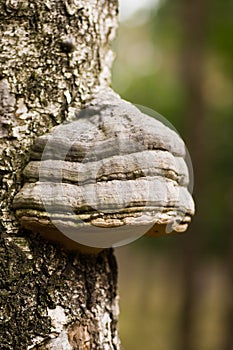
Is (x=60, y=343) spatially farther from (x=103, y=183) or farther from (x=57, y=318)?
(x=103, y=183)

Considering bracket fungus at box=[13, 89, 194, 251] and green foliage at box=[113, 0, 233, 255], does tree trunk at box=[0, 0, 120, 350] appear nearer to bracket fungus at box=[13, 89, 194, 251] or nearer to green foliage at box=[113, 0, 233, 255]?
bracket fungus at box=[13, 89, 194, 251]

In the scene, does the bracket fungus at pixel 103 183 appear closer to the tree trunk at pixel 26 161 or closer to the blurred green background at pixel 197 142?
the tree trunk at pixel 26 161

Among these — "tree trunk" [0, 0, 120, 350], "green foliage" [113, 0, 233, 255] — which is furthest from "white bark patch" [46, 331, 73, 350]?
"green foliage" [113, 0, 233, 255]

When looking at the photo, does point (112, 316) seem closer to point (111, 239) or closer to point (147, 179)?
point (111, 239)

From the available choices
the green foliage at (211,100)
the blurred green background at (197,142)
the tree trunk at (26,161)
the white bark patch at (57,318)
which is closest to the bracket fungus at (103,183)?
the tree trunk at (26,161)

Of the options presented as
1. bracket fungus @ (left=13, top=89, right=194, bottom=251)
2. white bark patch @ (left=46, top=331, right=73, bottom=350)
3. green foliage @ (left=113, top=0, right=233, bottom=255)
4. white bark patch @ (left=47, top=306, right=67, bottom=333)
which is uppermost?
green foliage @ (left=113, top=0, right=233, bottom=255)
